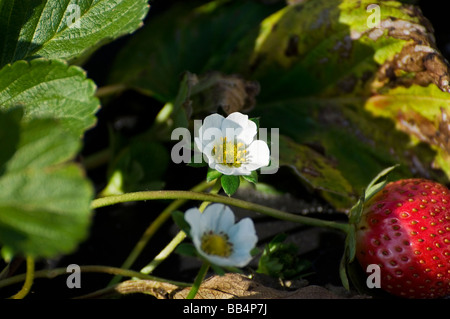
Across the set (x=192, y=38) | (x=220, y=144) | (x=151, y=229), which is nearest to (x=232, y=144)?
(x=220, y=144)

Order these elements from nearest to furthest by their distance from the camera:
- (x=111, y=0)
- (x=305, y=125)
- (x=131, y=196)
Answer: (x=131, y=196), (x=111, y=0), (x=305, y=125)

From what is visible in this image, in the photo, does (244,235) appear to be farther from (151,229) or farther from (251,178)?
(151,229)

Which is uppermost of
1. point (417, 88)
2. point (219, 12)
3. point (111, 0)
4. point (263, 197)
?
point (111, 0)

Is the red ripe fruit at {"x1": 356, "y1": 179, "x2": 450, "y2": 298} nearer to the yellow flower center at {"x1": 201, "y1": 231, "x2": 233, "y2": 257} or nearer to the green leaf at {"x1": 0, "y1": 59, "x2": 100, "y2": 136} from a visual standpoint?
the yellow flower center at {"x1": 201, "y1": 231, "x2": 233, "y2": 257}

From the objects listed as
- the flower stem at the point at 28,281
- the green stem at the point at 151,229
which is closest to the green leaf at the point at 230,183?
the green stem at the point at 151,229

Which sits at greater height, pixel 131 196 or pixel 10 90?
pixel 10 90

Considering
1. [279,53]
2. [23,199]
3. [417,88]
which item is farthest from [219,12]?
[23,199]
